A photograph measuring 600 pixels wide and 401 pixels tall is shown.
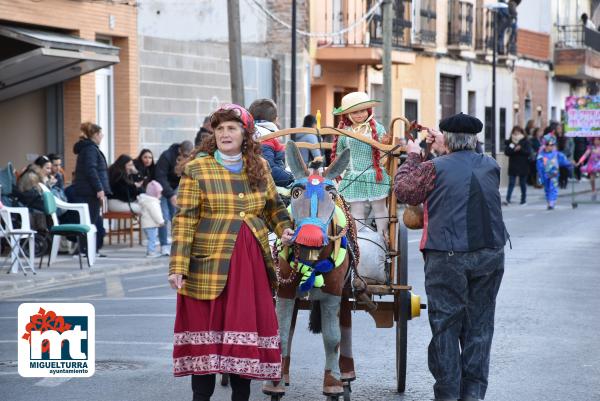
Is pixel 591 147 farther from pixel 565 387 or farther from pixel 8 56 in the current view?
pixel 565 387

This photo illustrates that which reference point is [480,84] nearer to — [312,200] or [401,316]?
[401,316]

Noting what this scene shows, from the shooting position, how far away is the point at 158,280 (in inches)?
686

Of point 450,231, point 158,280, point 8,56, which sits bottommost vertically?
point 158,280

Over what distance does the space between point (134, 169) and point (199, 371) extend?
1425cm

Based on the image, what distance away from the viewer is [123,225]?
24.0m

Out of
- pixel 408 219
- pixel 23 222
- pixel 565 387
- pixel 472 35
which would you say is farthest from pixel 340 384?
pixel 472 35

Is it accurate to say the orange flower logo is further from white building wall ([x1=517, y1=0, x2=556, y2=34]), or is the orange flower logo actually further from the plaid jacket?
white building wall ([x1=517, y1=0, x2=556, y2=34])

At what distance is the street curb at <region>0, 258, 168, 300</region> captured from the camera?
16.1m

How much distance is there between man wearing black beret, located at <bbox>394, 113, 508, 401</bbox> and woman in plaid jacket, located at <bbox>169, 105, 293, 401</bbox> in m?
1.10

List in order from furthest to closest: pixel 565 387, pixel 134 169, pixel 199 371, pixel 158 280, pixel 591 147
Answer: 1. pixel 591 147
2. pixel 134 169
3. pixel 158 280
4. pixel 565 387
5. pixel 199 371

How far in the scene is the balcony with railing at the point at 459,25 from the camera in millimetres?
44938

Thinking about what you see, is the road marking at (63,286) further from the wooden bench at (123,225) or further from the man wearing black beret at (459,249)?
the man wearing black beret at (459,249)

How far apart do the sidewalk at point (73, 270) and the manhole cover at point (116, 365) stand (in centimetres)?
525

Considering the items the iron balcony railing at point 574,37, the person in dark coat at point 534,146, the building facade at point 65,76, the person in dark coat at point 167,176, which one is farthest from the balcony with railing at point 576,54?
the person in dark coat at point 167,176
